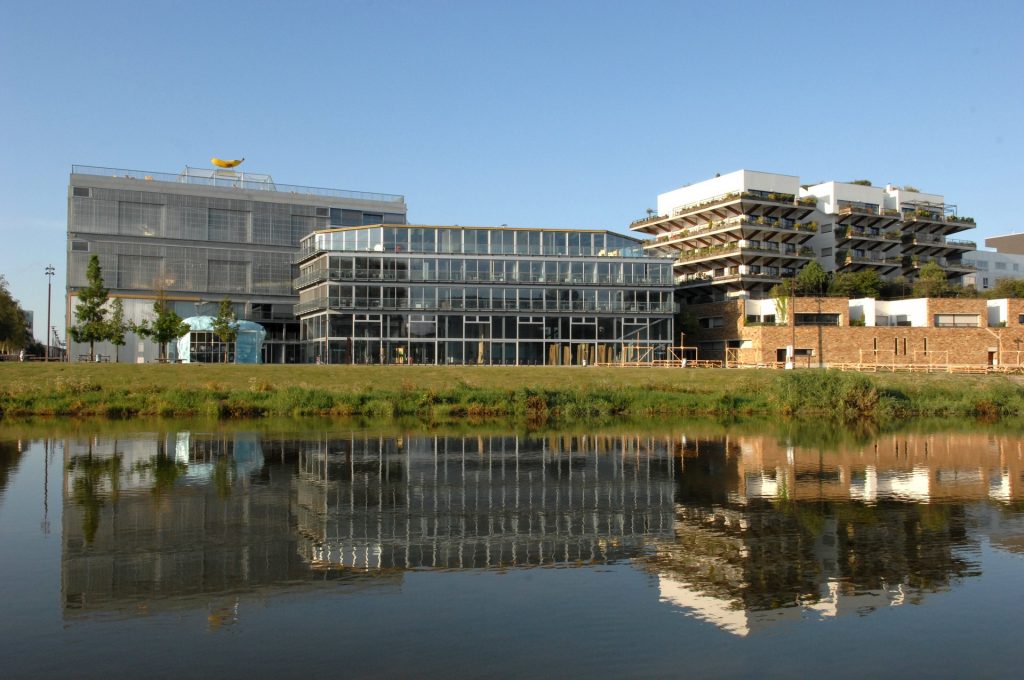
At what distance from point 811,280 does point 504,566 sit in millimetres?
75077

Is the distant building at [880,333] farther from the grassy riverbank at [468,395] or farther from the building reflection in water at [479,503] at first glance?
the building reflection in water at [479,503]

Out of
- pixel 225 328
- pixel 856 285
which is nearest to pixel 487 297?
pixel 225 328

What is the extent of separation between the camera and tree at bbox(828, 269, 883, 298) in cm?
8381

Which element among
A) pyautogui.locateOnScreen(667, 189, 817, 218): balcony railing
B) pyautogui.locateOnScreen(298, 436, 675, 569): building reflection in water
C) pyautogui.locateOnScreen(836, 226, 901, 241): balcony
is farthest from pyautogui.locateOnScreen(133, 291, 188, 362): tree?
pyautogui.locateOnScreen(836, 226, 901, 241): balcony

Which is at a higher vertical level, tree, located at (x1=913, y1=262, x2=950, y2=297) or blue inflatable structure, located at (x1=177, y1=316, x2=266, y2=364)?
tree, located at (x1=913, y1=262, x2=950, y2=297)

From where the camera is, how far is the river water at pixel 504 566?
948 cm

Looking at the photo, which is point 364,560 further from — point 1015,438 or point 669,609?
point 1015,438

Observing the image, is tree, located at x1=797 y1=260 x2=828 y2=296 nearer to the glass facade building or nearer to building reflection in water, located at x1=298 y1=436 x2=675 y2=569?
the glass facade building

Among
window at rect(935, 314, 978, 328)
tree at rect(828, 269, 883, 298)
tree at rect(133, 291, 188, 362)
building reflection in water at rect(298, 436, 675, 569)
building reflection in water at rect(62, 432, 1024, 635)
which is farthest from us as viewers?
tree at rect(828, 269, 883, 298)

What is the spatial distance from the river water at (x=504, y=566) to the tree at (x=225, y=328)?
159ft

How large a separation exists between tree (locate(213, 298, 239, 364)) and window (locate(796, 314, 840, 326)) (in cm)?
4969

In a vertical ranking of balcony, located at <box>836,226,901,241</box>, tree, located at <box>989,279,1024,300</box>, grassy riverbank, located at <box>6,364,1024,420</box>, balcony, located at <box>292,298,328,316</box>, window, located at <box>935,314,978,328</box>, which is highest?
balcony, located at <box>836,226,901,241</box>

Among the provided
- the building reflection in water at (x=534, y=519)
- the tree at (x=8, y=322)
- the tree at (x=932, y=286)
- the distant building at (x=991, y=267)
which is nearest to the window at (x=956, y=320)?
the tree at (x=932, y=286)

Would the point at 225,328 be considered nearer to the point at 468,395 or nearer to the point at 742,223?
the point at 468,395
